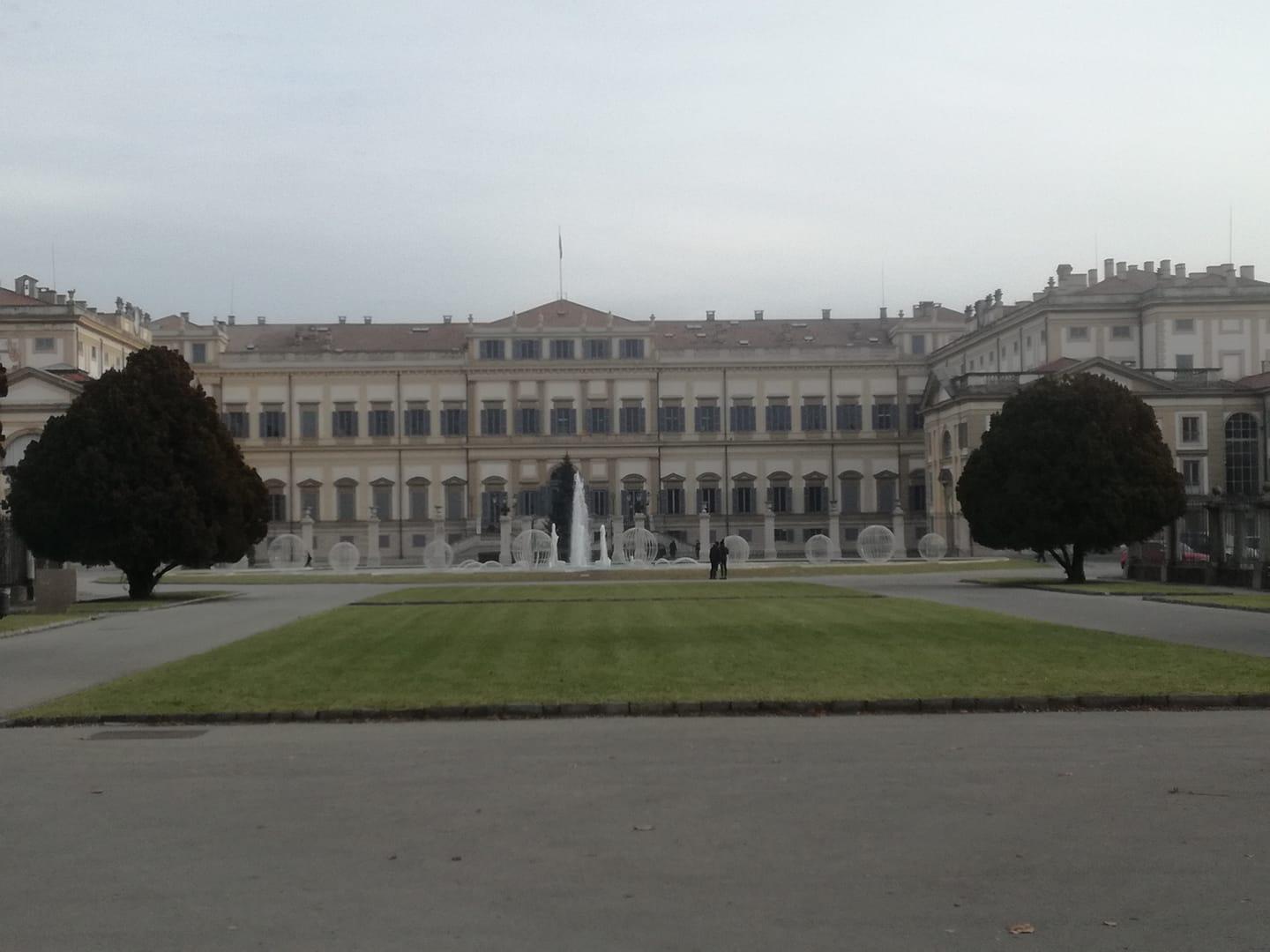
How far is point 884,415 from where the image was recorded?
307ft

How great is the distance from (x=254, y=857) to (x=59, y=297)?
91182 mm

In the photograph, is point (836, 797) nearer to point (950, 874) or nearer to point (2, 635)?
point (950, 874)

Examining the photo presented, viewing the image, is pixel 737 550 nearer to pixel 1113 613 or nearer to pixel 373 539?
pixel 373 539

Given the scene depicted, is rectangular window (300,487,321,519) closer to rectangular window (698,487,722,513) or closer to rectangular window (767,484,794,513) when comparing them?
rectangular window (698,487,722,513)

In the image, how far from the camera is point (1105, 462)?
44.1 metres

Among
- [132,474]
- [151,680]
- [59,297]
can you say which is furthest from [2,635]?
[59,297]

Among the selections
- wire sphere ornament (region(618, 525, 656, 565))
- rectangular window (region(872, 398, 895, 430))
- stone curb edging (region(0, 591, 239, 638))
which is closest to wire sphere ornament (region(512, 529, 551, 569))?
wire sphere ornament (region(618, 525, 656, 565))

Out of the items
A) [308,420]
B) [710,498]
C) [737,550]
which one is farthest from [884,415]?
[308,420]

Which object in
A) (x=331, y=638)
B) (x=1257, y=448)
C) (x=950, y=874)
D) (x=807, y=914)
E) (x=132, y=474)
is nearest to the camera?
(x=807, y=914)

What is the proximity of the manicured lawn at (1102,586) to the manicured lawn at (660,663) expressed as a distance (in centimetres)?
1120

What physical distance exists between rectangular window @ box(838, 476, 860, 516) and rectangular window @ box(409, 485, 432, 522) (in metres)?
26.0

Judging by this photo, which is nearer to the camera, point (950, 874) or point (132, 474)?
point (950, 874)

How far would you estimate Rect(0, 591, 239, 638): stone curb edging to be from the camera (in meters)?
26.0

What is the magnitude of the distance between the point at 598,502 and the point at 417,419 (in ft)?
40.9
